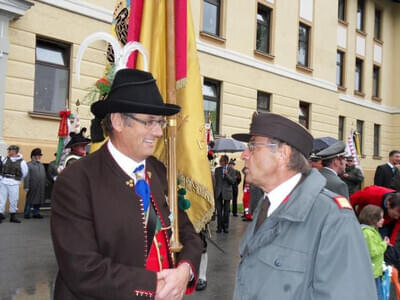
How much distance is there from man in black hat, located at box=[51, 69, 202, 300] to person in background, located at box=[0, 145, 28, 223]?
26.8 ft

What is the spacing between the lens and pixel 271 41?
57.0 feet

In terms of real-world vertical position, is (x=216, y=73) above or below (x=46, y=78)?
above

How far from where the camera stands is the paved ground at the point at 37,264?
5227 mm

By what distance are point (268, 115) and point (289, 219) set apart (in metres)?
0.55

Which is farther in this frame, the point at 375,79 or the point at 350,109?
the point at 375,79

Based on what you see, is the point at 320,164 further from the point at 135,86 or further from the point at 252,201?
the point at 135,86

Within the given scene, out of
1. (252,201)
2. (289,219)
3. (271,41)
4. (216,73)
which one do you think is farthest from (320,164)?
(271,41)

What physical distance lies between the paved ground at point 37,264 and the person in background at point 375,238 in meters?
1.93

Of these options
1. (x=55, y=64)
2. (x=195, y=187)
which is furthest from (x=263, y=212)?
(x=55, y=64)

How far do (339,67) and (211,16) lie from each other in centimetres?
953

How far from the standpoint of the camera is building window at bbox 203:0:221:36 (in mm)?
15307

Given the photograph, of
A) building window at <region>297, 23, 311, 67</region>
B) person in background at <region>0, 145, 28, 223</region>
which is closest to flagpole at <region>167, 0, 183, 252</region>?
person in background at <region>0, 145, 28, 223</region>

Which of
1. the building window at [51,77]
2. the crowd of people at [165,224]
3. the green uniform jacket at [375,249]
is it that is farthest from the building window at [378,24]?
the crowd of people at [165,224]

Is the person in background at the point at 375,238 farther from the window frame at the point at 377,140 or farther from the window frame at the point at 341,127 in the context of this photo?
the window frame at the point at 377,140
